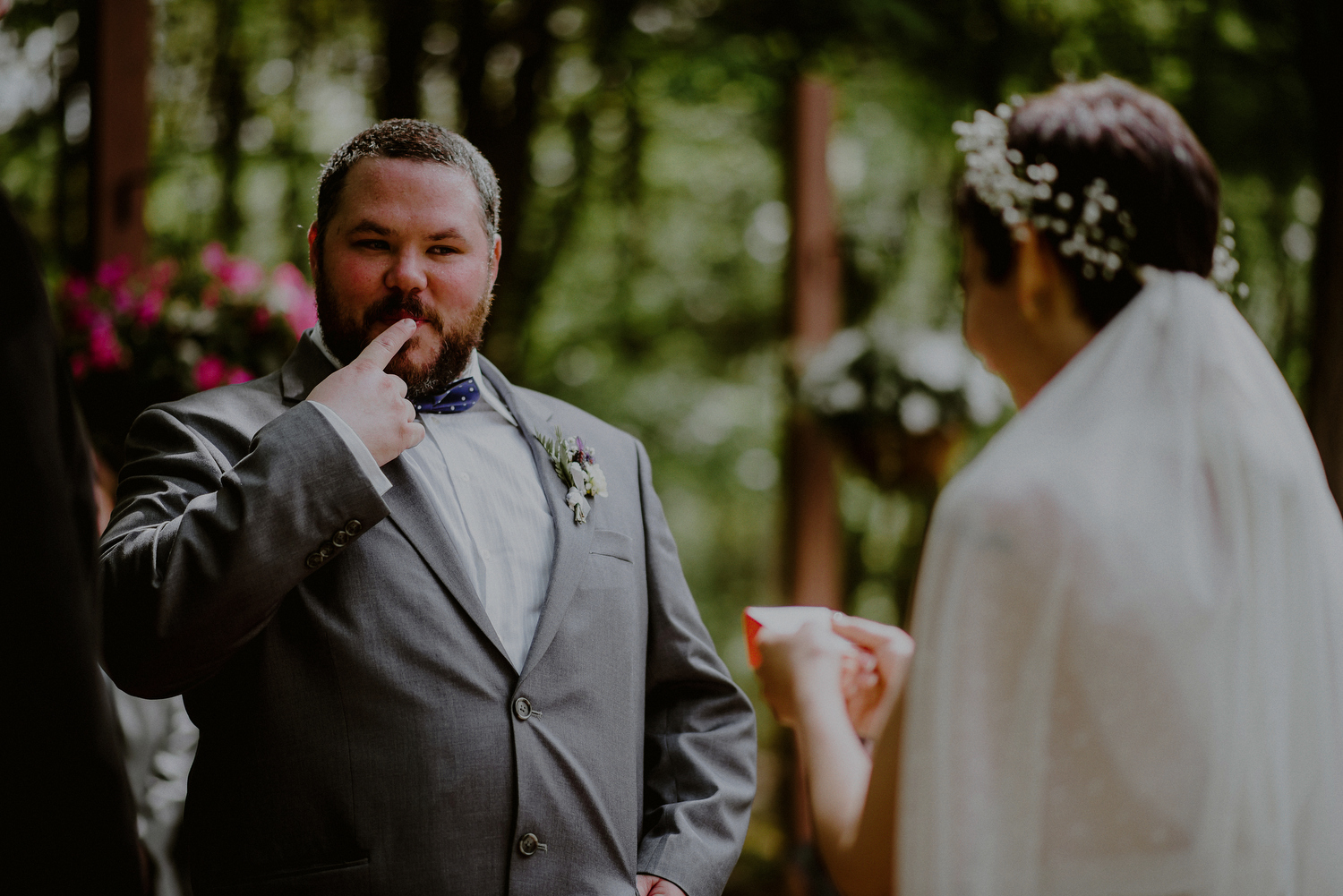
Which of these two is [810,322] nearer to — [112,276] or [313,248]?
[112,276]

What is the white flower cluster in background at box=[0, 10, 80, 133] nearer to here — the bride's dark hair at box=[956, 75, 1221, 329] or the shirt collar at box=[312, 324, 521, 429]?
the shirt collar at box=[312, 324, 521, 429]

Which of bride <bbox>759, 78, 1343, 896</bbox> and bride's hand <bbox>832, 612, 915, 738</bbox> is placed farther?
bride's hand <bbox>832, 612, 915, 738</bbox>

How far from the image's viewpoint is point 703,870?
2039mm

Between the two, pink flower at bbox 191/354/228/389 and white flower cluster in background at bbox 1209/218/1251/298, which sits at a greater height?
white flower cluster in background at bbox 1209/218/1251/298

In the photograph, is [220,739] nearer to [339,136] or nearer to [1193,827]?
[1193,827]

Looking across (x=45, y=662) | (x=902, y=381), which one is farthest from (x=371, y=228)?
(x=902, y=381)

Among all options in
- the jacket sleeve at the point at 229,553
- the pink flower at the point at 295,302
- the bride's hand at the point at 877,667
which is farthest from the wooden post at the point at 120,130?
the bride's hand at the point at 877,667

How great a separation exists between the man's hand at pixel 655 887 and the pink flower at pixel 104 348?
2.13 m

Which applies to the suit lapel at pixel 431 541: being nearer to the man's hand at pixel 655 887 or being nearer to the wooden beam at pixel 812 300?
the man's hand at pixel 655 887

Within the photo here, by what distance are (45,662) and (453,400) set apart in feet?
3.58

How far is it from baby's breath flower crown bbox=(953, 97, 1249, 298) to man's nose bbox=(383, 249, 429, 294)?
3.07ft

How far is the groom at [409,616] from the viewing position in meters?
1.66

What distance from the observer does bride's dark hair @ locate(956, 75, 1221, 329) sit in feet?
5.13

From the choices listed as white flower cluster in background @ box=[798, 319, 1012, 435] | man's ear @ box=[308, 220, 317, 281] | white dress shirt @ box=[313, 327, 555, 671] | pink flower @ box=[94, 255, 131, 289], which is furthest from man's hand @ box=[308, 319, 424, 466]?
white flower cluster in background @ box=[798, 319, 1012, 435]
